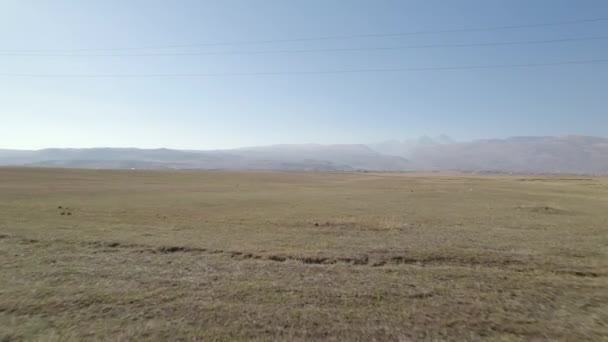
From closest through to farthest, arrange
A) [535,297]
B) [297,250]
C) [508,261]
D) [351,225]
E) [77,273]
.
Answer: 1. [535,297]
2. [77,273]
3. [508,261]
4. [297,250]
5. [351,225]

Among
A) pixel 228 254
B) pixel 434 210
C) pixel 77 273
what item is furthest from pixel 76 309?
pixel 434 210

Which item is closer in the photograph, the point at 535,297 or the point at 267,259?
the point at 535,297

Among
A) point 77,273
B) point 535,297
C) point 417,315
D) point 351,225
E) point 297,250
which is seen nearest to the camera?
point 417,315

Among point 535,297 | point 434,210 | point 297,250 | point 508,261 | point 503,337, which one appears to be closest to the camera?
point 503,337

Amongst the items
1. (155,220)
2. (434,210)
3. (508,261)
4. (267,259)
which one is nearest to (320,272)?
(267,259)

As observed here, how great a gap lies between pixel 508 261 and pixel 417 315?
692 centimetres

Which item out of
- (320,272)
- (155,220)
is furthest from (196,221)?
(320,272)

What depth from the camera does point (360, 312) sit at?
25.8 ft

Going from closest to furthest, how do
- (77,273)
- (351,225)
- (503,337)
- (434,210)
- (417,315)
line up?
(503,337) → (417,315) → (77,273) → (351,225) → (434,210)

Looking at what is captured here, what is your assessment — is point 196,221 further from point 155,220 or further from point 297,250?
point 297,250

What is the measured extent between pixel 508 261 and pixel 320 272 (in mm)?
7516

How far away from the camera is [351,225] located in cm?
2019

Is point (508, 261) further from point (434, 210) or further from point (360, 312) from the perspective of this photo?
point (434, 210)

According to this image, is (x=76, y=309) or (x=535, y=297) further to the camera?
(x=535, y=297)
